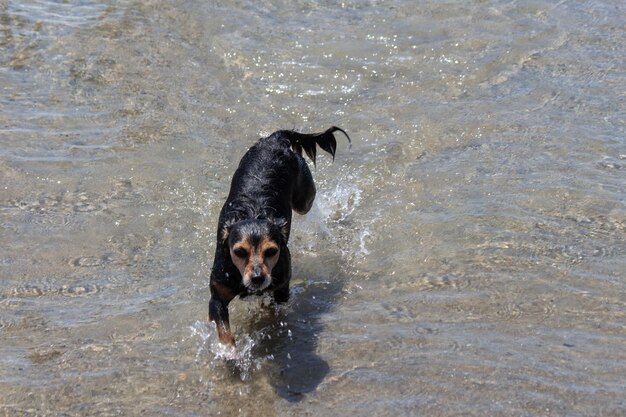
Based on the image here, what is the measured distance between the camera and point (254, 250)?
5785mm

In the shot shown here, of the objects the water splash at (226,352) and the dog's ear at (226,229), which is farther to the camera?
the dog's ear at (226,229)

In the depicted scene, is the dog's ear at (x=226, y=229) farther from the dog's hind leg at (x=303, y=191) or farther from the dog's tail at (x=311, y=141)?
the dog's tail at (x=311, y=141)

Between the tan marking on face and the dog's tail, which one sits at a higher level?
the dog's tail

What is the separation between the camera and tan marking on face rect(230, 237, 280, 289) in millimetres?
5668

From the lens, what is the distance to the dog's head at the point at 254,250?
5668mm

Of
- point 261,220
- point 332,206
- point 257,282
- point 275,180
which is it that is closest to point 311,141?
point 332,206

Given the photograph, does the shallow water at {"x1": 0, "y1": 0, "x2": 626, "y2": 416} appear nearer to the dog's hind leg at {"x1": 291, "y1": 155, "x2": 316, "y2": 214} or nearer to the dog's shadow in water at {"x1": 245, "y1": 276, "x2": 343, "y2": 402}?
the dog's shadow in water at {"x1": 245, "y1": 276, "x2": 343, "y2": 402}

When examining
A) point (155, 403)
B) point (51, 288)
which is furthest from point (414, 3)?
point (155, 403)

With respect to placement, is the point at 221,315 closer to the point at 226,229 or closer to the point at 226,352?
the point at 226,352

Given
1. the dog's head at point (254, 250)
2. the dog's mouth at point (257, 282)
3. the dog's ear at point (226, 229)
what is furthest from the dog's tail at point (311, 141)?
the dog's mouth at point (257, 282)

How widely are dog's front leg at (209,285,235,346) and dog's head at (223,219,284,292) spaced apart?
0.25m

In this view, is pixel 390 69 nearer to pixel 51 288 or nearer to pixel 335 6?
pixel 335 6

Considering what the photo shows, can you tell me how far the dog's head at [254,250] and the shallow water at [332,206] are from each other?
2.15 ft

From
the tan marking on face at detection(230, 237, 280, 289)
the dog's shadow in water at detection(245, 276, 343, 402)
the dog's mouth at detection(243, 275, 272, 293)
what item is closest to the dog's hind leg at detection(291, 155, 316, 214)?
the dog's shadow in water at detection(245, 276, 343, 402)
